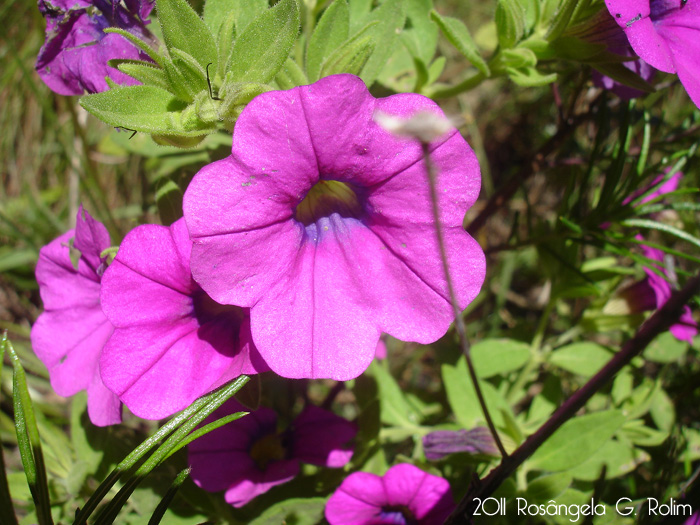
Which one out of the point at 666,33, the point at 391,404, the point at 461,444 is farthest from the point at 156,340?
the point at 666,33

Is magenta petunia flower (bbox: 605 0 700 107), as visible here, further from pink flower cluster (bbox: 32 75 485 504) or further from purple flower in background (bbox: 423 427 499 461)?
purple flower in background (bbox: 423 427 499 461)

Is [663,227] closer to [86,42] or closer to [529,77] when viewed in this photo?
[529,77]

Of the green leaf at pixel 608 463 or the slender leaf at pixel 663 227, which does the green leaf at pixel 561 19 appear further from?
the green leaf at pixel 608 463

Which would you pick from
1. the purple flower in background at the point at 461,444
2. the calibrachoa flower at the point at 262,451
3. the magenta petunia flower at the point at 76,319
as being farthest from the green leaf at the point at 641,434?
the magenta petunia flower at the point at 76,319

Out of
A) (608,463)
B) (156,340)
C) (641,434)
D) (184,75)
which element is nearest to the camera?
(184,75)

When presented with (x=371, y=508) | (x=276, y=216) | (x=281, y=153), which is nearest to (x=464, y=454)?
(x=371, y=508)

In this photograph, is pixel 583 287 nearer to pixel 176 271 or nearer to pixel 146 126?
pixel 176 271

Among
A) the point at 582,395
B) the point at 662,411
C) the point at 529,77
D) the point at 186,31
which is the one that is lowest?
the point at 662,411
